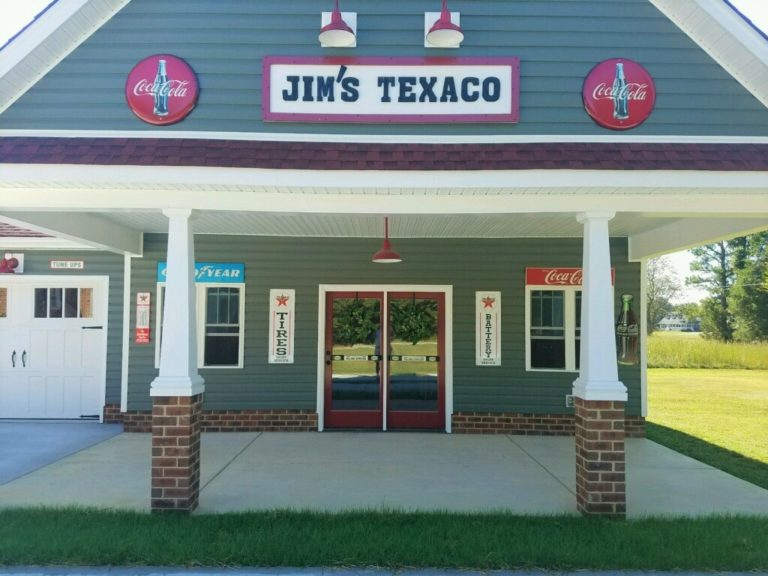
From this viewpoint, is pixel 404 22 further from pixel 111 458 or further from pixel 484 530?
pixel 111 458

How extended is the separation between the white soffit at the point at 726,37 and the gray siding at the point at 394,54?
0.08 m

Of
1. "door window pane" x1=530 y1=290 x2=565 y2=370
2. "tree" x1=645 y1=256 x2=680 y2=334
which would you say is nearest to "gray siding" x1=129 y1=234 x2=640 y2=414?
"door window pane" x1=530 y1=290 x2=565 y2=370

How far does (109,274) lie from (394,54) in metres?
6.63

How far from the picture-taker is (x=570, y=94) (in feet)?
20.7

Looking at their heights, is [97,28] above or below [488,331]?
above

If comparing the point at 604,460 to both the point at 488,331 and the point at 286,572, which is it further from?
the point at 488,331

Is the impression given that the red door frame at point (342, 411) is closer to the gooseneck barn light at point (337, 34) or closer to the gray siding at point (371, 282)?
the gray siding at point (371, 282)

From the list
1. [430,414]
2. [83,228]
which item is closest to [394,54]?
[83,228]

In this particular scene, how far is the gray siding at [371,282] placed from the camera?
9789mm

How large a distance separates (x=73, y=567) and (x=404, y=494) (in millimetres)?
3143

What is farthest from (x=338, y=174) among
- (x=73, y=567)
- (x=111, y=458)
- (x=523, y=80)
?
(x=111, y=458)

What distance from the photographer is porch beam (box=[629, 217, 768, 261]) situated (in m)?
6.99

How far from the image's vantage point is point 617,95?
6266 millimetres

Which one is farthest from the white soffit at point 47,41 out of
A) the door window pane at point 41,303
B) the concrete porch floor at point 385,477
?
the door window pane at point 41,303
